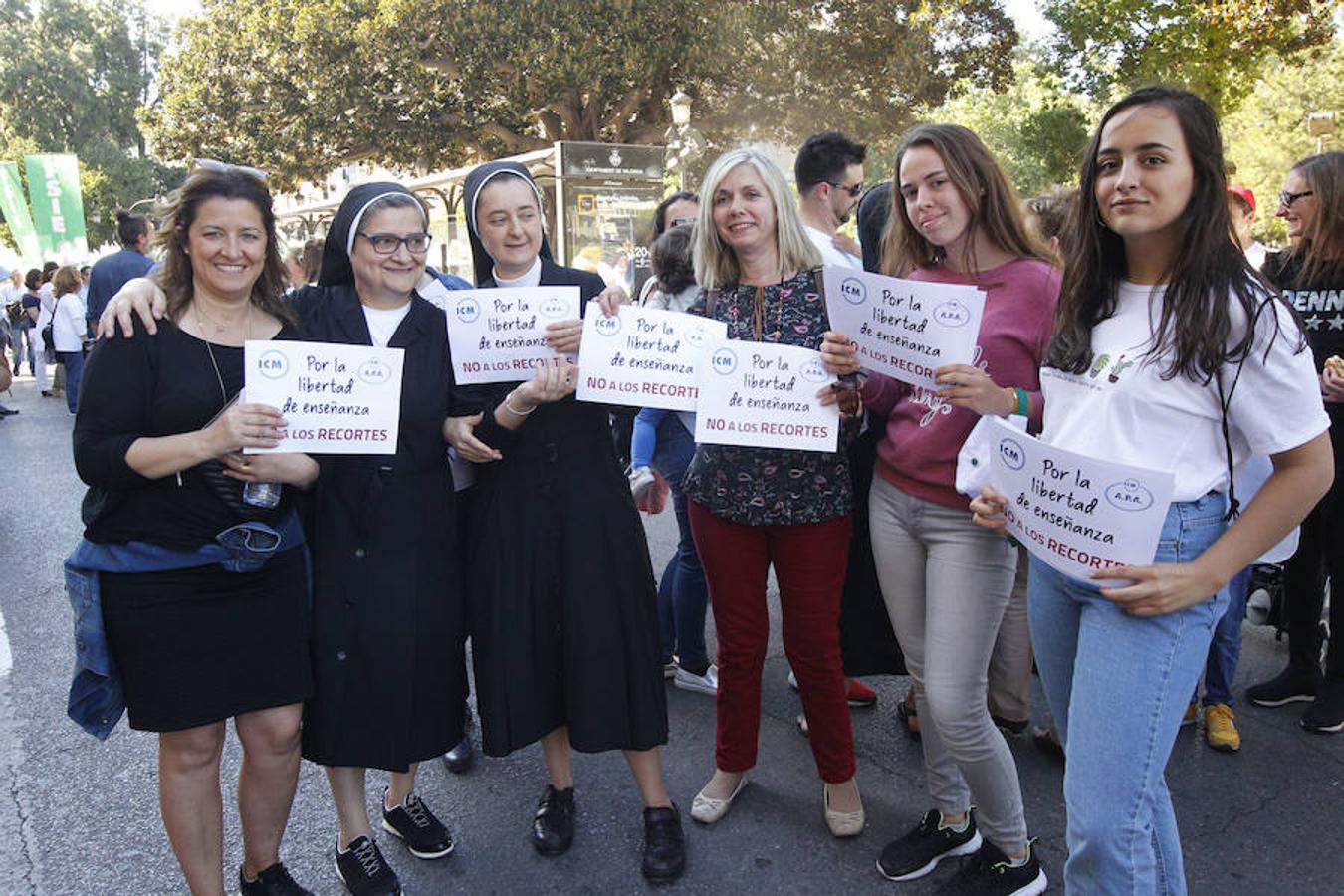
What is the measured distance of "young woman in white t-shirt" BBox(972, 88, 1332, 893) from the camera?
176 cm

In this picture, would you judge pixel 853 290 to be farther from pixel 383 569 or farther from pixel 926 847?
pixel 926 847

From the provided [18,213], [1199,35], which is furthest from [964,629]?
[18,213]

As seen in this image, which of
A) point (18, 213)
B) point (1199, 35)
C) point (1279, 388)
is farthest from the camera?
point (18, 213)

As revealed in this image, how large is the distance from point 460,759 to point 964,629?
80.0 inches

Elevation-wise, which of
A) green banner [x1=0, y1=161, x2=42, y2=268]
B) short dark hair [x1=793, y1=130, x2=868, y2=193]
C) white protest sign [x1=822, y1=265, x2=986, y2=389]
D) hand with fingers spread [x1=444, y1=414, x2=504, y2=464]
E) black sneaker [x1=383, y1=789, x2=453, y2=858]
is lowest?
black sneaker [x1=383, y1=789, x2=453, y2=858]

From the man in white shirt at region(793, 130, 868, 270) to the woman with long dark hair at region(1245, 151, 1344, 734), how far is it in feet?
5.46

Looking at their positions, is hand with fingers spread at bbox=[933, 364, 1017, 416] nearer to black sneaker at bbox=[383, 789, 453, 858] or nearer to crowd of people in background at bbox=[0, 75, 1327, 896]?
crowd of people in background at bbox=[0, 75, 1327, 896]

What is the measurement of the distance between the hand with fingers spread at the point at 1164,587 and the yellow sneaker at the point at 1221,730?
2200 mm

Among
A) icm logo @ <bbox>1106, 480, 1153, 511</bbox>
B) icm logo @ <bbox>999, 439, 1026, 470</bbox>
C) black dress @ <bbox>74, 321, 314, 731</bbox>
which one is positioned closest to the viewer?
icm logo @ <bbox>1106, 480, 1153, 511</bbox>

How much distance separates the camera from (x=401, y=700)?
2729mm

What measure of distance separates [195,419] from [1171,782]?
334cm

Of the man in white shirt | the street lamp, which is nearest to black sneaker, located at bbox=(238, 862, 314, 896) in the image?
the man in white shirt

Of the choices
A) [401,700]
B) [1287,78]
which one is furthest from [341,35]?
[1287,78]

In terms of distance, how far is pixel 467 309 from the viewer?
2.65 metres
